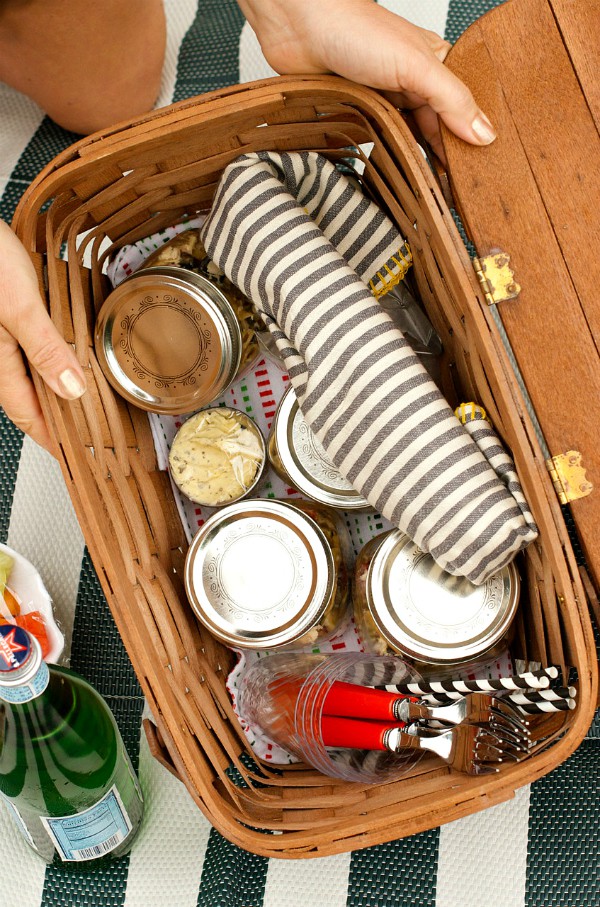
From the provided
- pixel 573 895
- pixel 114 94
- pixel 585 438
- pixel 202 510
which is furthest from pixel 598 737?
pixel 114 94

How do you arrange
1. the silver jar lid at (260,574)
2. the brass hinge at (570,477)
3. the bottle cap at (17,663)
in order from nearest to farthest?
the bottle cap at (17,663)
the brass hinge at (570,477)
the silver jar lid at (260,574)

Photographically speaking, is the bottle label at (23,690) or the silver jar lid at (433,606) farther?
the silver jar lid at (433,606)

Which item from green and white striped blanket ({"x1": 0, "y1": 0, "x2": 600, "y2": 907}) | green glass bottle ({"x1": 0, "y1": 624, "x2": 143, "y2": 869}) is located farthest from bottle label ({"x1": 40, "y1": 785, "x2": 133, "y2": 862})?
green and white striped blanket ({"x1": 0, "y1": 0, "x2": 600, "y2": 907})

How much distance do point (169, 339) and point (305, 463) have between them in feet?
0.70

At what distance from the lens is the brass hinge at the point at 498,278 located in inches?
30.1

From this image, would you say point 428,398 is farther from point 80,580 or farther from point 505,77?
point 80,580

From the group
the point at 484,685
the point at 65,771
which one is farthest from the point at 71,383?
the point at 484,685

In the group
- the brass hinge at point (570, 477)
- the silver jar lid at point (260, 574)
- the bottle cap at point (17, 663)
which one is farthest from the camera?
the silver jar lid at point (260, 574)

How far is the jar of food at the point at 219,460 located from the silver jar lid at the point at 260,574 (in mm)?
40

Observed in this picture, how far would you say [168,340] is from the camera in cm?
94

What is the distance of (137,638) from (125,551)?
10 centimetres

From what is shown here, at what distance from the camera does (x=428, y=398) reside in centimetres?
80

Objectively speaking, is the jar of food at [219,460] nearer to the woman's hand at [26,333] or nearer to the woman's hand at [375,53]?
the woman's hand at [26,333]

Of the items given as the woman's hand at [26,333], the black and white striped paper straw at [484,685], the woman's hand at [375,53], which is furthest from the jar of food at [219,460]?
the woman's hand at [375,53]
